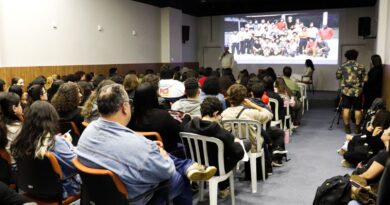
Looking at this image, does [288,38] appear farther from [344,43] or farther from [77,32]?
[77,32]

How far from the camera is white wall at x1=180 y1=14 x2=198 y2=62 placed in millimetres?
12695

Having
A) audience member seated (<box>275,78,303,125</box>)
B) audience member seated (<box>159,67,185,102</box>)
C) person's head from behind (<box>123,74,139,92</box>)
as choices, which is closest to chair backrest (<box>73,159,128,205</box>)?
person's head from behind (<box>123,74,139,92</box>)

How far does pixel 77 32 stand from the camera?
7449mm

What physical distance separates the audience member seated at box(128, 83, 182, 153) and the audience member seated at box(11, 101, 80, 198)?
595 mm

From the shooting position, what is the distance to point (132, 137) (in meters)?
1.80

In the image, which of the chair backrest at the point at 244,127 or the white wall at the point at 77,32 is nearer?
the chair backrest at the point at 244,127

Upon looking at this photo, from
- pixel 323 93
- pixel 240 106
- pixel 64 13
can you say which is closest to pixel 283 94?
pixel 240 106

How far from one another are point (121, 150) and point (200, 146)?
3.68 feet

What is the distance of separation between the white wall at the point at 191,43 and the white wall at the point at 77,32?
88.5 inches

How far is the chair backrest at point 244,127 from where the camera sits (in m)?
3.30

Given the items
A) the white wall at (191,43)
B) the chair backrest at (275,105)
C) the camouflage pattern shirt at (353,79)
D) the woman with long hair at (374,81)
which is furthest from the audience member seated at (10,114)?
the white wall at (191,43)

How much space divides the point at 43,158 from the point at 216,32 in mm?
11836

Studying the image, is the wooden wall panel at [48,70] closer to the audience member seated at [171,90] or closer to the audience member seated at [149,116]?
the audience member seated at [171,90]

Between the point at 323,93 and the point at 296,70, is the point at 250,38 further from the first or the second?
the point at 323,93
